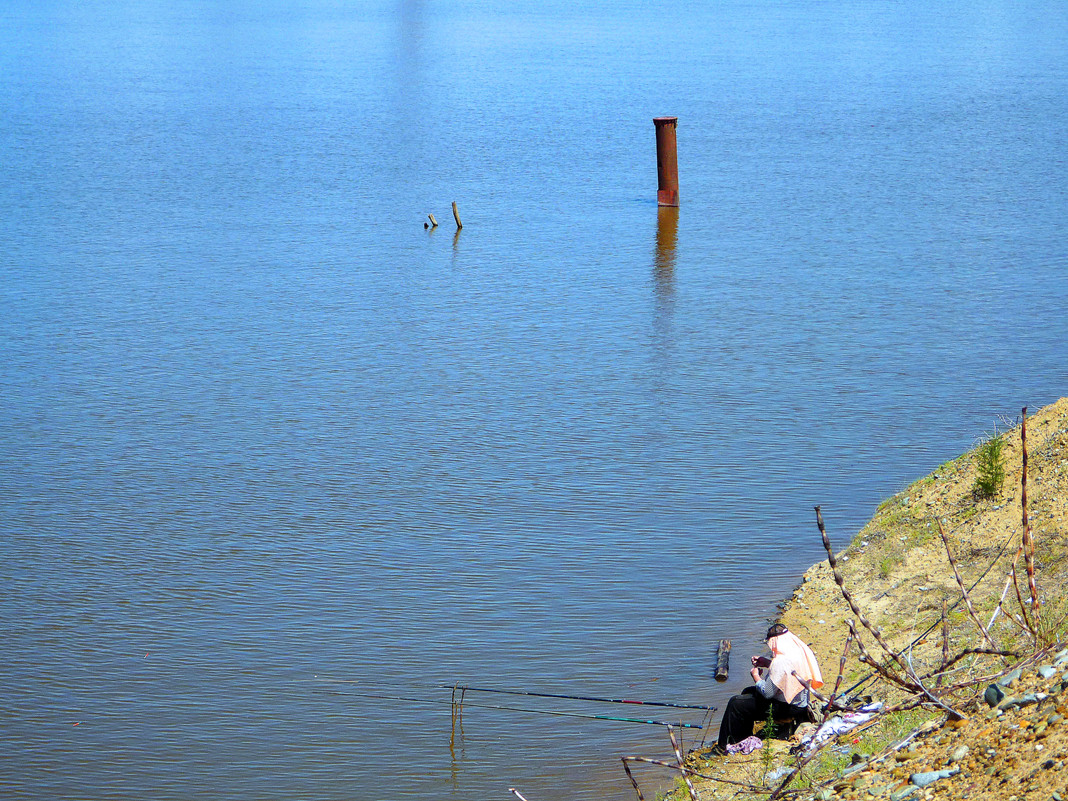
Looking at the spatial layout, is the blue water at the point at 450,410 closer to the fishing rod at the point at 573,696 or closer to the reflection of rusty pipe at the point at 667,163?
the fishing rod at the point at 573,696

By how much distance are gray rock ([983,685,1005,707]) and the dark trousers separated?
262cm

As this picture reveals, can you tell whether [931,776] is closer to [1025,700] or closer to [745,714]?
[1025,700]

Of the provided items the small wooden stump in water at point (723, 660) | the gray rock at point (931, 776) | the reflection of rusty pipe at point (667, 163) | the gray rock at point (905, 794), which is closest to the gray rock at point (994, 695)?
the gray rock at point (931, 776)

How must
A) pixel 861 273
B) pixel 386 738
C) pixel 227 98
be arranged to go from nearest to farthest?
1. pixel 386 738
2. pixel 861 273
3. pixel 227 98

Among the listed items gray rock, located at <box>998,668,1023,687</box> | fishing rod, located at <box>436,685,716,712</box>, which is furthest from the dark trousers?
gray rock, located at <box>998,668,1023,687</box>

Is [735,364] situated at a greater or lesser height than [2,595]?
greater

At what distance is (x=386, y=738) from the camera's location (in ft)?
31.9

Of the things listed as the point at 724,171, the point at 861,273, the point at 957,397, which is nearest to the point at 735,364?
the point at 957,397

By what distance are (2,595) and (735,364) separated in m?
11.0

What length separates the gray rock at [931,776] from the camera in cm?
546

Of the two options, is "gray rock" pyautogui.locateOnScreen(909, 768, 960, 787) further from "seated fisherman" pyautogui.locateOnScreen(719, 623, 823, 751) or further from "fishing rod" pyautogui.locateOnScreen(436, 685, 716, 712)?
"fishing rod" pyautogui.locateOnScreen(436, 685, 716, 712)

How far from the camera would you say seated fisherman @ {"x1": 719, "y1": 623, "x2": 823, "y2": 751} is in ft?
27.0

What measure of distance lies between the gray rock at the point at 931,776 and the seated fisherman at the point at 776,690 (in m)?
2.64

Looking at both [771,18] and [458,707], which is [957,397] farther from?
[771,18]
